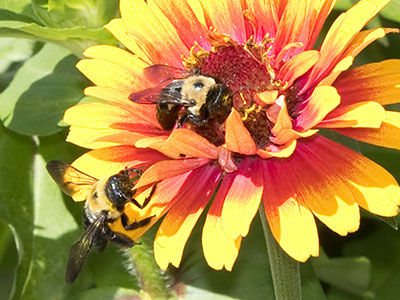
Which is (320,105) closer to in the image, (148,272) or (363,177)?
(363,177)

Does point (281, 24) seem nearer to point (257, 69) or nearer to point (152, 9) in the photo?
point (257, 69)

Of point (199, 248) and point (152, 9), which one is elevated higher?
point (152, 9)

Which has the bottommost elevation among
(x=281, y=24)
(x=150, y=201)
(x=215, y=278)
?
(x=215, y=278)

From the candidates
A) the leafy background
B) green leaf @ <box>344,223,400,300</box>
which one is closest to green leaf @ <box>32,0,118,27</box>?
the leafy background

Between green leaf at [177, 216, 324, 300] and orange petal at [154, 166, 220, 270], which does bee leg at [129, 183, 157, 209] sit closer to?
orange petal at [154, 166, 220, 270]

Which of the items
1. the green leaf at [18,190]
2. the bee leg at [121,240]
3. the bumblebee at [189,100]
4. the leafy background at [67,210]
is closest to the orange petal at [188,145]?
the bumblebee at [189,100]

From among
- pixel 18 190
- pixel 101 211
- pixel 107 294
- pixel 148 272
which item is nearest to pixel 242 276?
pixel 148 272

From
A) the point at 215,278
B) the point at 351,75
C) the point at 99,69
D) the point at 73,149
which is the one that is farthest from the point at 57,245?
the point at 351,75
